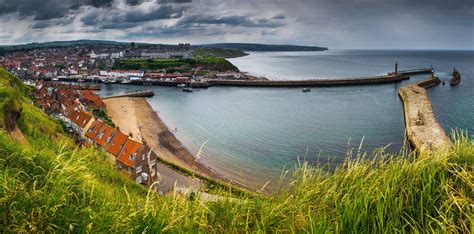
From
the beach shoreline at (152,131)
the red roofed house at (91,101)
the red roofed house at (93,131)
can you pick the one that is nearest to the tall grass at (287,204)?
the beach shoreline at (152,131)

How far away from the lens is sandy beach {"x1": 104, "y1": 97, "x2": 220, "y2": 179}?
2809cm

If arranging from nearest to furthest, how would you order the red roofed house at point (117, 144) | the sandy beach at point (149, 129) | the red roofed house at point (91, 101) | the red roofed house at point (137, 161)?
the red roofed house at point (137, 161)
the red roofed house at point (117, 144)
the sandy beach at point (149, 129)
the red roofed house at point (91, 101)

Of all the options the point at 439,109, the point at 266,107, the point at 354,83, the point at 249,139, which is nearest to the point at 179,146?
the point at 249,139

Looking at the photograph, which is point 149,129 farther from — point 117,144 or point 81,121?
point 117,144

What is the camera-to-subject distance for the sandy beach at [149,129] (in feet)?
92.2

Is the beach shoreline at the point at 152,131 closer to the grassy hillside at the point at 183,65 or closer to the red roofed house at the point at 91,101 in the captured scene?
the red roofed house at the point at 91,101

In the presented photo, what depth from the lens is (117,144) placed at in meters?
24.5

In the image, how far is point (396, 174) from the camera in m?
4.96

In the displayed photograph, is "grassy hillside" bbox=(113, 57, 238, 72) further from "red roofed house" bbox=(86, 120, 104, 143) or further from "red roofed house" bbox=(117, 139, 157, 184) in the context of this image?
"red roofed house" bbox=(117, 139, 157, 184)

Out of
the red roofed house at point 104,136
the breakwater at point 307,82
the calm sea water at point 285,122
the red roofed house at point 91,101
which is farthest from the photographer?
the breakwater at point 307,82

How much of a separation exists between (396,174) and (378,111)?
1805 inches

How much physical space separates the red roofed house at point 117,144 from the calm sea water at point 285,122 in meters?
6.16

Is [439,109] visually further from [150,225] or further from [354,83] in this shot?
[150,225]

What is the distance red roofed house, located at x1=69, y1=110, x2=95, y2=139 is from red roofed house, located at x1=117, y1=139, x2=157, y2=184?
9752 millimetres
